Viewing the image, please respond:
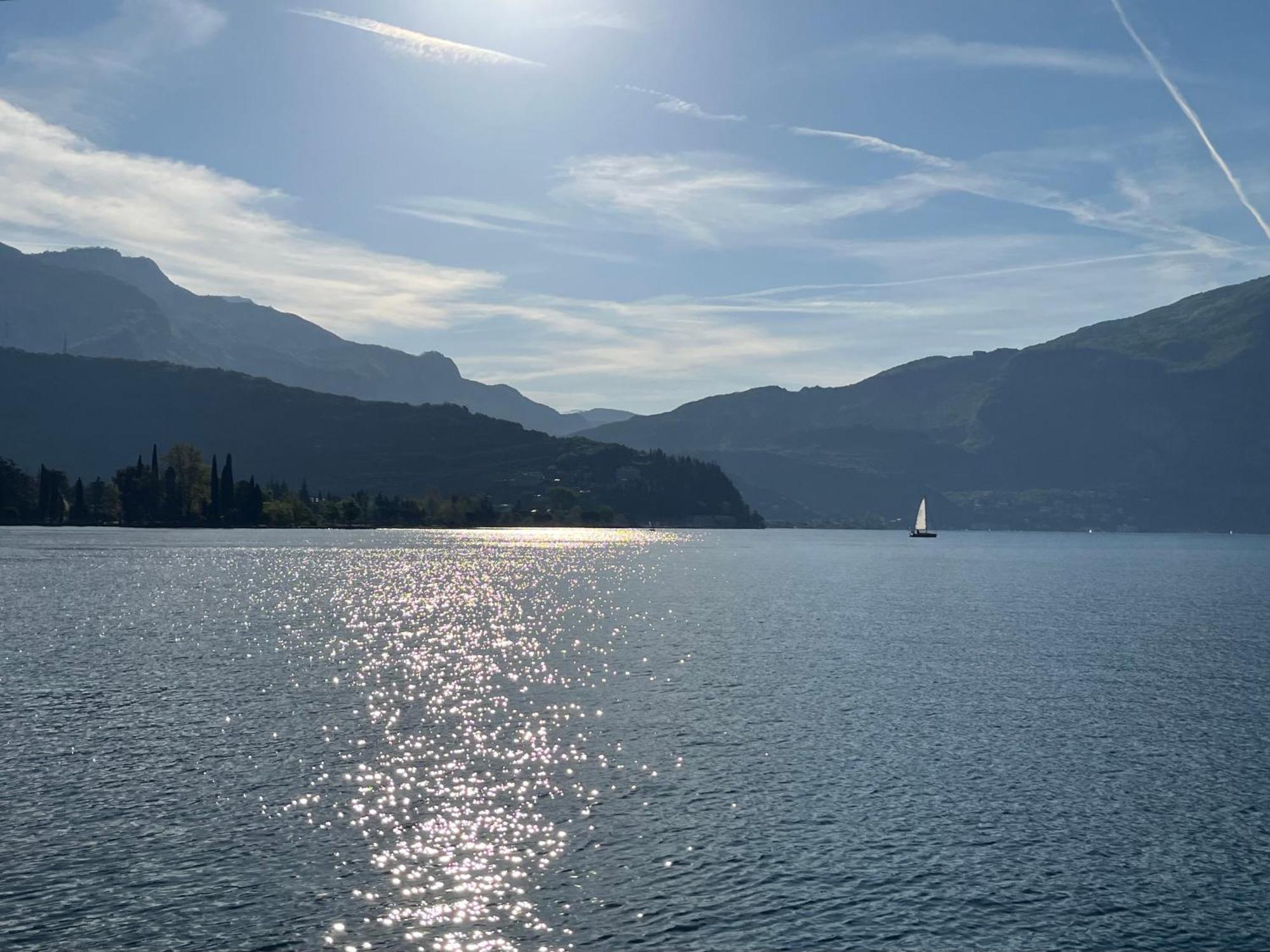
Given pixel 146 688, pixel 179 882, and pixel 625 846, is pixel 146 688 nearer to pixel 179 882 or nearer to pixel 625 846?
pixel 179 882

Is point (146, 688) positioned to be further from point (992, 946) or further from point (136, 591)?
point (136, 591)

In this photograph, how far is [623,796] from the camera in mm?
51562

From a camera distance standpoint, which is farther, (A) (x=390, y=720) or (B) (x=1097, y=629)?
(B) (x=1097, y=629)

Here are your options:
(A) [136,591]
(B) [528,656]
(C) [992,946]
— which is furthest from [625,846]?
(A) [136,591]

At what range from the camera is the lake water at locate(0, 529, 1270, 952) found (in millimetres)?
36625

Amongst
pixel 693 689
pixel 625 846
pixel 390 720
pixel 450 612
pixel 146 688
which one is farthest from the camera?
pixel 450 612

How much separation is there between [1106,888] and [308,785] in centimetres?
3641

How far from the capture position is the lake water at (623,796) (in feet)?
120

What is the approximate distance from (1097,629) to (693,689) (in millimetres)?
73015

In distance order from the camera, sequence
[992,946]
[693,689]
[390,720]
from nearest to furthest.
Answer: [992,946] → [390,720] → [693,689]

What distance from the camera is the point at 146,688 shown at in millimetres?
77250

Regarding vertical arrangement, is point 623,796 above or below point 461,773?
below

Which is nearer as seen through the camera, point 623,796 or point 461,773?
point 623,796

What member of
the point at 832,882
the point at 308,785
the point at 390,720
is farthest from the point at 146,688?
the point at 832,882
